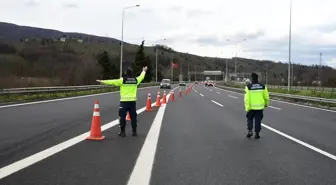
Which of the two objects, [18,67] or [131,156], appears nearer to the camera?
[131,156]

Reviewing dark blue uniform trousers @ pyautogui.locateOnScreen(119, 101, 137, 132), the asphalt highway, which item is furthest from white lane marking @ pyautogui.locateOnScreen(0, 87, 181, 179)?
dark blue uniform trousers @ pyautogui.locateOnScreen(119, 101, 137, 132)

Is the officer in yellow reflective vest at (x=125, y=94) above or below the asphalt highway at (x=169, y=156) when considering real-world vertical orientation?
above

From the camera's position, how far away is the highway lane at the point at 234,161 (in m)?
5.61

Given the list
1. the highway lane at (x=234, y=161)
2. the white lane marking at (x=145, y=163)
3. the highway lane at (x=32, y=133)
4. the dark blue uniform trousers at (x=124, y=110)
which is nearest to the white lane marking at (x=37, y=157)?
the highway lane at (x=32, y=133)

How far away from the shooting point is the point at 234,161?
269 inches

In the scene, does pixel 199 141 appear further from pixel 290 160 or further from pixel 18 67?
pixel 18 67

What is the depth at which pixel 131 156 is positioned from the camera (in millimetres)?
7176

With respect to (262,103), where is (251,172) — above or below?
below

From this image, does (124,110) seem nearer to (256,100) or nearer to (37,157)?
(37,157)

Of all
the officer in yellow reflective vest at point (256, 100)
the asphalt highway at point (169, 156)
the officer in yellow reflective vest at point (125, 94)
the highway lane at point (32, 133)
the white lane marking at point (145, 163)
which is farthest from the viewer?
the officer in yellow reflective vest at point (256, 100)

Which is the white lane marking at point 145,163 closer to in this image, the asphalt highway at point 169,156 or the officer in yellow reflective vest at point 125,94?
the asphalt highway at point 169,156

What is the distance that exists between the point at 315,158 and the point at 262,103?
270 cm

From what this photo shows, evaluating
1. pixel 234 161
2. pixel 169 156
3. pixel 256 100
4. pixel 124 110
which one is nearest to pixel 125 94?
pixel 124 110

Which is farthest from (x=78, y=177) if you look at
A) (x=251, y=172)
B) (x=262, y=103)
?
(x=262, y=103)
